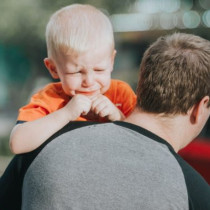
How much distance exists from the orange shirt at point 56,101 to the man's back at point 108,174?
46cm

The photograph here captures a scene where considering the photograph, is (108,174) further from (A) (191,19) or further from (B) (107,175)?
(A) (191,19)

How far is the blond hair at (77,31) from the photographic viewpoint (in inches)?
91.0

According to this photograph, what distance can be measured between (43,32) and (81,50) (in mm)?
10289

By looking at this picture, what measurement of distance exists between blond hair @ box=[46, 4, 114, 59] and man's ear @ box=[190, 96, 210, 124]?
1.68 ft

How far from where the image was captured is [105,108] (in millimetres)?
2301

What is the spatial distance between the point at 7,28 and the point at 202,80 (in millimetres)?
10963

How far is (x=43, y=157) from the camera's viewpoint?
6.24 ft

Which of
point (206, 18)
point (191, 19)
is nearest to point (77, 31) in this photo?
point (206, 18)

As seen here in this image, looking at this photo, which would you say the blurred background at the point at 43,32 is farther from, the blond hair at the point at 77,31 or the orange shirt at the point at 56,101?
the blond hair at the point at 77,31

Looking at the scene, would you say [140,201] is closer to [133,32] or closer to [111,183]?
[111,183]

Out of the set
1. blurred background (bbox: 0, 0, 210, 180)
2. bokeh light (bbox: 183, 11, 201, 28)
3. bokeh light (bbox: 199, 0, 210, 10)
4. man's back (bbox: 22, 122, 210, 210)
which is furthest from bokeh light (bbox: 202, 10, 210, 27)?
man's back (bbox: 22, 122, 210, 210)

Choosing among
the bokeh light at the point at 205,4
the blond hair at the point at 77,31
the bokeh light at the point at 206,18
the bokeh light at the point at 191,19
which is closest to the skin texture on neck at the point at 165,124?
the blond hair at the point at 77,31

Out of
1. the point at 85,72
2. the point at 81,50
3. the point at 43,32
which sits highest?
the point at 81,50

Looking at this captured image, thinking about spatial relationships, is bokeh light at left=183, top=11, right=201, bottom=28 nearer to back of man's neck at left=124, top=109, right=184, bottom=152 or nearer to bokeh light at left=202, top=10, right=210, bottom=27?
bokeh light at left=202, top=10, right=210, bottom=27
